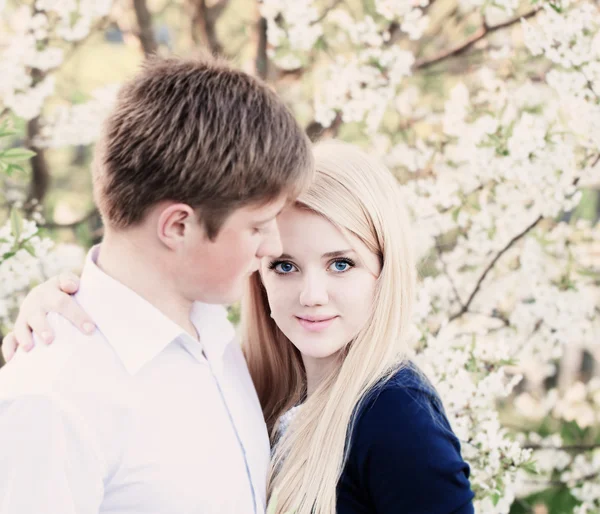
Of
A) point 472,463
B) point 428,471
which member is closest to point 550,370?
point 472,463

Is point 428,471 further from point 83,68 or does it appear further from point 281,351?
point 83,68

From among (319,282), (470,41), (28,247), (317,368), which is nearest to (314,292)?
(319,282)

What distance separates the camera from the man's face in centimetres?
144

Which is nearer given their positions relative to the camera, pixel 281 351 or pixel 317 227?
pixel 317 227

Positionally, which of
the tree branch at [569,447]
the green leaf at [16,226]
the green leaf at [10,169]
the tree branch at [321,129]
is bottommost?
the tree branch at [569,447]

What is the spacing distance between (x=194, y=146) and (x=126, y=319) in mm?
358

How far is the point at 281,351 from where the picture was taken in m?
2.12

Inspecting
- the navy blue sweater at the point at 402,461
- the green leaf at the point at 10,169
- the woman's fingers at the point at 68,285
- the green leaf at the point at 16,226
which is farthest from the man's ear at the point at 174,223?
the green leaf at the point at 16,226

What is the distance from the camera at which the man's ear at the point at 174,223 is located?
1.40 metres

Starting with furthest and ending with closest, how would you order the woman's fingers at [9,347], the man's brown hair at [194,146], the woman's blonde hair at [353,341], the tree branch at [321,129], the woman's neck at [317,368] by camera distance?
the tree branch at [321,129] → the woman's neck at [317,368] → the woman's blonde hair at [353,341] → the woman's fingers at [9,347] → the man's brown hair at [194,146]

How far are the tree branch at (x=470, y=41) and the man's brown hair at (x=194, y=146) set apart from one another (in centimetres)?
157

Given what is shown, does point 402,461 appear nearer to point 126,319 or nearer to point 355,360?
point 355,360

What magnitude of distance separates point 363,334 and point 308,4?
151 cm

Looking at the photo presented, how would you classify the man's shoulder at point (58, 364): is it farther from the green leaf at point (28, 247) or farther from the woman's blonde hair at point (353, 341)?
the green leaf at point (28, 247)
